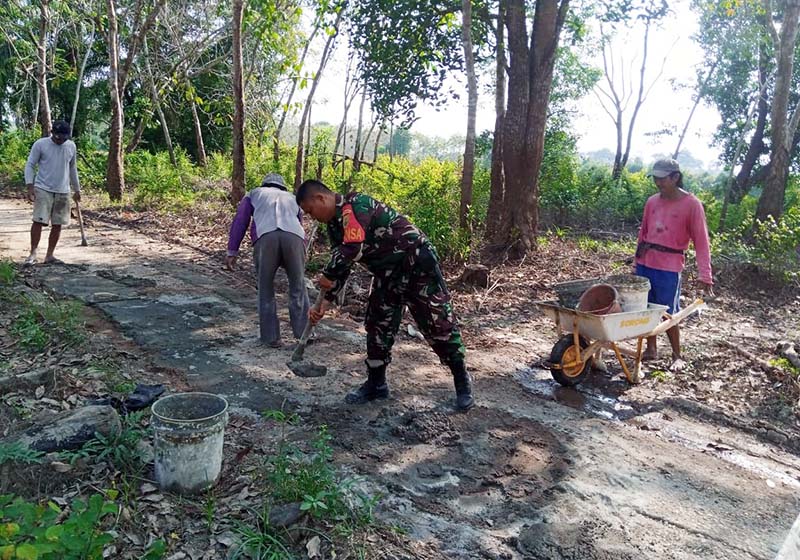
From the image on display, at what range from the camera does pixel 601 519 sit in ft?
10.7

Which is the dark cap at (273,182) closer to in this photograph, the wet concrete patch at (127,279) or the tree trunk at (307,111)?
the wet concrete patch at (127,279)

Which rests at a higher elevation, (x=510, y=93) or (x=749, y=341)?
(x=510, y=93)

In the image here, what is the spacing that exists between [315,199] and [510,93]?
6.73 meters

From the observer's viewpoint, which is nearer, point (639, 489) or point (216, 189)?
point (639, 489)

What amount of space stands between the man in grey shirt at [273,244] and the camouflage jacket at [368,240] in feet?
4.57

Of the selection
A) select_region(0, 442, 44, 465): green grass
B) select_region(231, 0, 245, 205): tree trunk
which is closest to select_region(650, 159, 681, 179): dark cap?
select_region(0, 442, 44, 465): green grass

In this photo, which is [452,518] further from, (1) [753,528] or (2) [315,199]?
(2) [315,199]

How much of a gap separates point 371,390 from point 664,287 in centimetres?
300

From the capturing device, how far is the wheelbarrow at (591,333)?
4832 millimetres

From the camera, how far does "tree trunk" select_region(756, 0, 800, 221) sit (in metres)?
11.0

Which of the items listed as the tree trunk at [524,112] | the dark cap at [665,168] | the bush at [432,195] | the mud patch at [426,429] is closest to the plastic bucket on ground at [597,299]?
the dark cap at [665,168]

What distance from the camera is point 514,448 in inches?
161

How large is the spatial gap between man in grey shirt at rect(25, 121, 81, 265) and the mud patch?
6.09m

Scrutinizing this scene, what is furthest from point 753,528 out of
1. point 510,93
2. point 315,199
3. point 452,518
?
point 510,93
